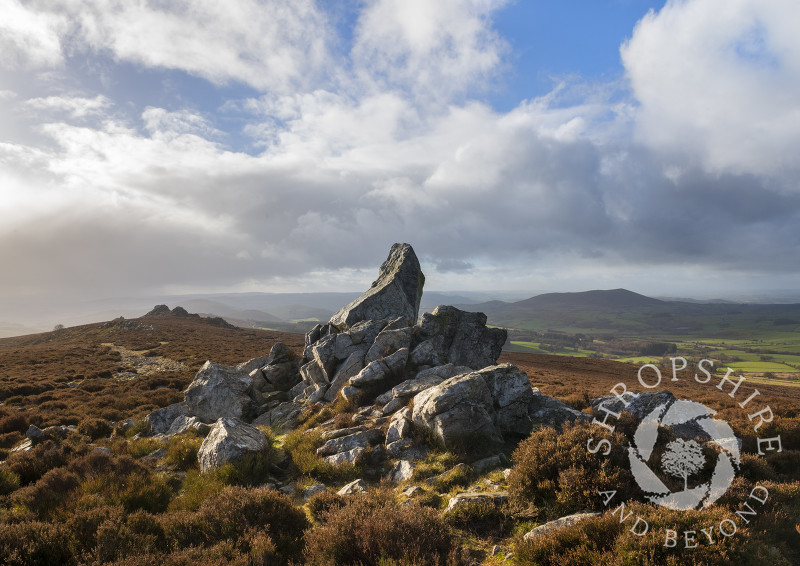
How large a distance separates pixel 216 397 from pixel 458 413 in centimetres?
1493

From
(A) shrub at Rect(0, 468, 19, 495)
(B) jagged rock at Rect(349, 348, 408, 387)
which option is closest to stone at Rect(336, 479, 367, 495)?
(B) jagged rock at Rect(349, 348, 408, 387)

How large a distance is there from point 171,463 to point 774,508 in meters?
17.1

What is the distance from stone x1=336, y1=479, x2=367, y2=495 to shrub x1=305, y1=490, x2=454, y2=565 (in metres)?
2.57

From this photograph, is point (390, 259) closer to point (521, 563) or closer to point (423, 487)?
point (423, 487)

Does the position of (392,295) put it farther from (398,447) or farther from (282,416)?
(398,447)

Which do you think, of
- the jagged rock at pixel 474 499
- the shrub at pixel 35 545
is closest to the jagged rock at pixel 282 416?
the shrub at pixel 35 545

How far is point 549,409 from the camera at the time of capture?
1466 cm

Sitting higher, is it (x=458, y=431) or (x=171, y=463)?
(x=458, y=431)

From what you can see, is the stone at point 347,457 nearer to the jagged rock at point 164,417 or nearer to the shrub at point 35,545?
the shrub at point 35,545

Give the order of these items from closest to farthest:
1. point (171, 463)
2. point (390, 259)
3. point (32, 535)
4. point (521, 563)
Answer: point (521, 563) < point (32, 535) < point (171, 463) < point (390, 259)

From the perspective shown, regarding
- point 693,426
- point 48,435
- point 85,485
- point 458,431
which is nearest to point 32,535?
point 85,485

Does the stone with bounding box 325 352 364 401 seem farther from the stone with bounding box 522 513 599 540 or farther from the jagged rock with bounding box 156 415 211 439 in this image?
the stone with bounding box 522 513 599 540

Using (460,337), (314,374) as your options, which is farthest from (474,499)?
(460,337)

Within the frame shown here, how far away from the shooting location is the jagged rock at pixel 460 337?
23.8 m
